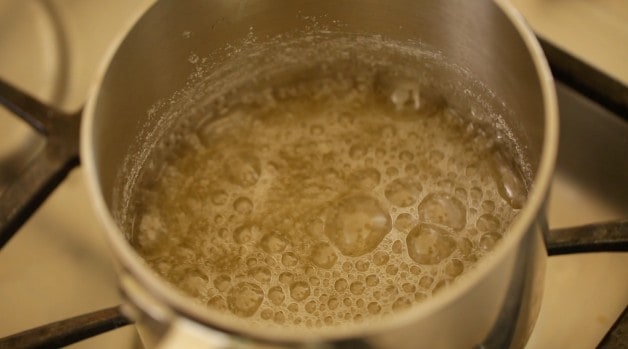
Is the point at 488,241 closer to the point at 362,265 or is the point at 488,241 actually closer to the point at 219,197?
the point at 362,265

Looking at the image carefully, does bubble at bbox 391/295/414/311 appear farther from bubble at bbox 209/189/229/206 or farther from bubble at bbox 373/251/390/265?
bubble at bbox 209/189/229/206

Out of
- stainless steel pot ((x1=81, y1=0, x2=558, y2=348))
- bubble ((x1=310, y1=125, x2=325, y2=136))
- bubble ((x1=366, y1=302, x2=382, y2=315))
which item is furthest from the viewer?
bubble ((x1=310, y1=125, x2=325, y2=136))

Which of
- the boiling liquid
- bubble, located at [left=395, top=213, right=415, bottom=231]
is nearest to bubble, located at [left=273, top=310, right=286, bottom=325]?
the boiling liquid

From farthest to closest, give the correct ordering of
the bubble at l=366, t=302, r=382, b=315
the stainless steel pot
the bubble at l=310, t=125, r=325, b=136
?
the bubble at l=310, t=125, r=325, b=136 < the bubble at l=366, t=302, r=382, b=315 < the stainless steel pot

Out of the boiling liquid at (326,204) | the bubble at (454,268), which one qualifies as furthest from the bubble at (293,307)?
the bubble at (454,268)

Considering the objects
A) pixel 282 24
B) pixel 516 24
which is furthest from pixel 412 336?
pixel 282 24

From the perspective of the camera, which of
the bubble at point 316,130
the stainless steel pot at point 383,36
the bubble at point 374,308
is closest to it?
the stainless steel pot at point 383,36

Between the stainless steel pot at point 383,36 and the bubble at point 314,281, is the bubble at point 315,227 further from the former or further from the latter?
the stainless steel pot at point 383,36
